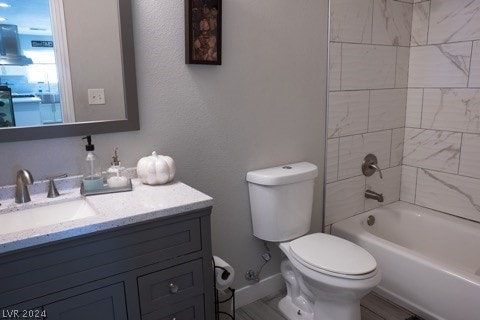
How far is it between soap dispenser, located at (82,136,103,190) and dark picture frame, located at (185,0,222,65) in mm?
596

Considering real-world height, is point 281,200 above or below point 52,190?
below

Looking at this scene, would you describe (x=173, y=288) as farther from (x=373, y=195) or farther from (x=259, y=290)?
(x=373, y=195)

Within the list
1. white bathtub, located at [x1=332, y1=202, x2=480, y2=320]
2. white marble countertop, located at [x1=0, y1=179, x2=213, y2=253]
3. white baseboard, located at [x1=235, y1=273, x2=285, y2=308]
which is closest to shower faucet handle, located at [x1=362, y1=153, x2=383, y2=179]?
white bathtub, located at [x1=332, y1=202, x2=480, y2=320]

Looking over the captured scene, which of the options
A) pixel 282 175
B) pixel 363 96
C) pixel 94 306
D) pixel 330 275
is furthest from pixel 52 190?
pixel 363 96

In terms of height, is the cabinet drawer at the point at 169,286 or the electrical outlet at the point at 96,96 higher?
the electrical outlet at the point at 96,96

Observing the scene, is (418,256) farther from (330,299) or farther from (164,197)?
(164,197)

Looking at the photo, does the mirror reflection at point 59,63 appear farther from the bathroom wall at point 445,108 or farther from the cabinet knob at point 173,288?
the bathroom wall at point 445,108

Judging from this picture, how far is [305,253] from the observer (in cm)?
182

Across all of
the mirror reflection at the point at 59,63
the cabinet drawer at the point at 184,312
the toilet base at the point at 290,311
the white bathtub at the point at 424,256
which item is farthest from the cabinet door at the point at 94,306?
the white bathtub at the point at 424,256

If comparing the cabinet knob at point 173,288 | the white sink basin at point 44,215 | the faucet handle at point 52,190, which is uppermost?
the faucet handle at point 52,190

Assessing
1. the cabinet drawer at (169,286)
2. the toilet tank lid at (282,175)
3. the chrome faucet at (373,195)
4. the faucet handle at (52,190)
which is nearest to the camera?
the cabinet drawer at (169,286)

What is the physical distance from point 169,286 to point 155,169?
489 mm

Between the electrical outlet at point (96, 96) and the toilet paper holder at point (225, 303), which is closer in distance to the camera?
the electrical outlet at point (96, 96)

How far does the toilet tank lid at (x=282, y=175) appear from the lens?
194cm
